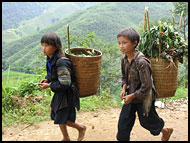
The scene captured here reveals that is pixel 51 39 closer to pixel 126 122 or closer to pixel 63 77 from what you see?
pixel 63 77

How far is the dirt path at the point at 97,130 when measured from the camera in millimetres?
3098

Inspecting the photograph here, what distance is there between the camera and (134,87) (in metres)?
2.33

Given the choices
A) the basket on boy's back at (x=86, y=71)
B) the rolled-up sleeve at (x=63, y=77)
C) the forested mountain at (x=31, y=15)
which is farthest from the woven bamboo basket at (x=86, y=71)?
the forested mountain at (x=31, y=15)

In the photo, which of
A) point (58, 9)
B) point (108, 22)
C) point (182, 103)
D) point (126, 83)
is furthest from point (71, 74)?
point (58, 9)

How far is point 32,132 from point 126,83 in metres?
1.75

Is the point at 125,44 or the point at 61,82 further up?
the point at 125,44

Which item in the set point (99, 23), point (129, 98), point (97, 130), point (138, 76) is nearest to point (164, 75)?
point (138, 76)

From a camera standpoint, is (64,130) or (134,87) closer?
(134,87)

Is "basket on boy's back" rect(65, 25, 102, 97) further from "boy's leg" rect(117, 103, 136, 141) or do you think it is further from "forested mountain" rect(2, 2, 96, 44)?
"forested mountain" rect(2, 2, 96, 44)

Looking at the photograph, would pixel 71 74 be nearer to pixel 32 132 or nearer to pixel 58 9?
pixel 32 132

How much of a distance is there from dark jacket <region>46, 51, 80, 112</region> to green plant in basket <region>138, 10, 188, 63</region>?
1.00m

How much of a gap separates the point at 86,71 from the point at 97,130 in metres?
1.25

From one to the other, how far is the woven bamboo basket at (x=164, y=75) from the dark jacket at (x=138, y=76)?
1.37ft

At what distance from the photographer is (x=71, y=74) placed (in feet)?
8.35
